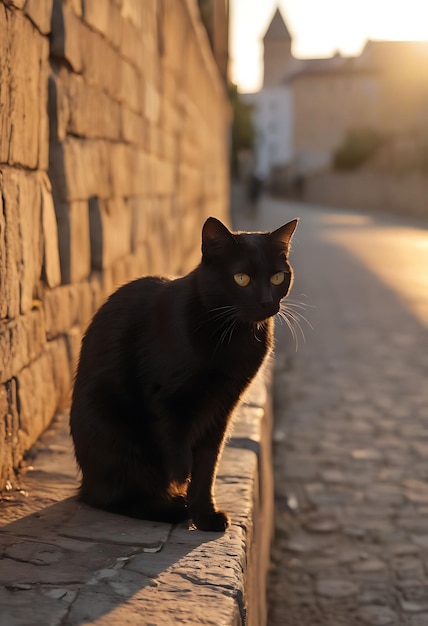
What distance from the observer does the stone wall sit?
3.11m

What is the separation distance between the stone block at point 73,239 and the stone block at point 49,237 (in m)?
0.15

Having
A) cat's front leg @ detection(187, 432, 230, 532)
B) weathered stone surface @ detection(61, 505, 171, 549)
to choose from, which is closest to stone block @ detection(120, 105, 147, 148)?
cat's front leg @ detection(187, 432, 230, 532)

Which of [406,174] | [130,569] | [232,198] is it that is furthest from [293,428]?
[406,174]

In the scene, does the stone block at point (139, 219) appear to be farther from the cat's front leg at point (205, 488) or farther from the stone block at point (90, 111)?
the cat's front leg at point (205, 488)

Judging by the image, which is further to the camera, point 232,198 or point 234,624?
point 232,198

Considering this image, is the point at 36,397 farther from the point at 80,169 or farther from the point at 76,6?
the point at 76,6

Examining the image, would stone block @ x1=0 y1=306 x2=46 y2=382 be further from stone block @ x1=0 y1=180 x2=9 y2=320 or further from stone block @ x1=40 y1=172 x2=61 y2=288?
stone block @ x1=40 y1=172 x2=61 y2=288

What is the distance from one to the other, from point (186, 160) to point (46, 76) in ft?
24.2

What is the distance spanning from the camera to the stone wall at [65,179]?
3.11 m

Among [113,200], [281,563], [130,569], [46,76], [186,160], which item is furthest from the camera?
[186,160]

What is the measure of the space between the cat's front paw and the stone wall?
718 mm

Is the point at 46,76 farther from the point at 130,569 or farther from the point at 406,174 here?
the point at 406,174

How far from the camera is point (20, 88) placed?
3.19 meters

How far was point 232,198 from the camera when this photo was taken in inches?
1309
